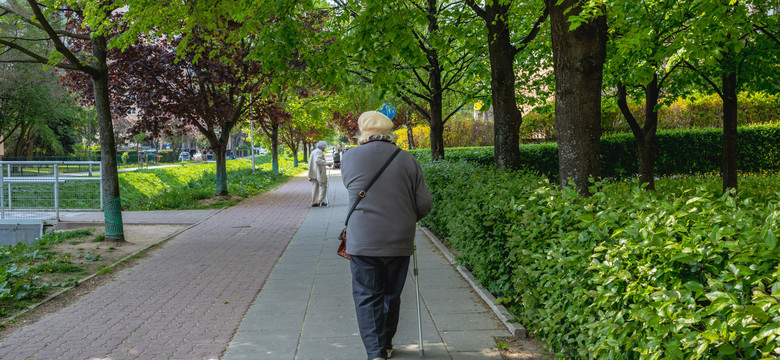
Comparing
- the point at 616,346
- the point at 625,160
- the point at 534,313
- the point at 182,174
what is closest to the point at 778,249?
the point at 616,346

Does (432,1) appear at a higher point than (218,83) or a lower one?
higher

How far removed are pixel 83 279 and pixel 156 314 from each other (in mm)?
2388

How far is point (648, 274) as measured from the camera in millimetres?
2586

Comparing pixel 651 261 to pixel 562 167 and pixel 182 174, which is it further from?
pixel 182 174

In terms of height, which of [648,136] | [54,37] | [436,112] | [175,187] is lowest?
[175,187]

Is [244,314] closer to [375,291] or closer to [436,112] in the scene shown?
[375,291]

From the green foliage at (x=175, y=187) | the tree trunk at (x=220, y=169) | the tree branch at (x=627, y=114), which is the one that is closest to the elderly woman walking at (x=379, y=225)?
the tree branch at (x=627, y=114)

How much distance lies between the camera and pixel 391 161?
13.6 ft

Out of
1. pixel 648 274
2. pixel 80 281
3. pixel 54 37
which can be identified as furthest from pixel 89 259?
pixel 648 274

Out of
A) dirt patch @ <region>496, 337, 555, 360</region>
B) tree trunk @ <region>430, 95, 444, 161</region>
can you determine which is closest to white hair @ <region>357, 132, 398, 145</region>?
dirt patch @ <region>496, 337, 555, 360</region>

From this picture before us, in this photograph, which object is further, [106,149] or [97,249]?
[106,149]

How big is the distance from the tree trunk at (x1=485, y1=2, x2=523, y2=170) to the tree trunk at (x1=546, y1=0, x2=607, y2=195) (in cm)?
373

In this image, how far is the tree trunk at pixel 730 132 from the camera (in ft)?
42.9

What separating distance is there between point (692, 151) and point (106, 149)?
20.0 metres
